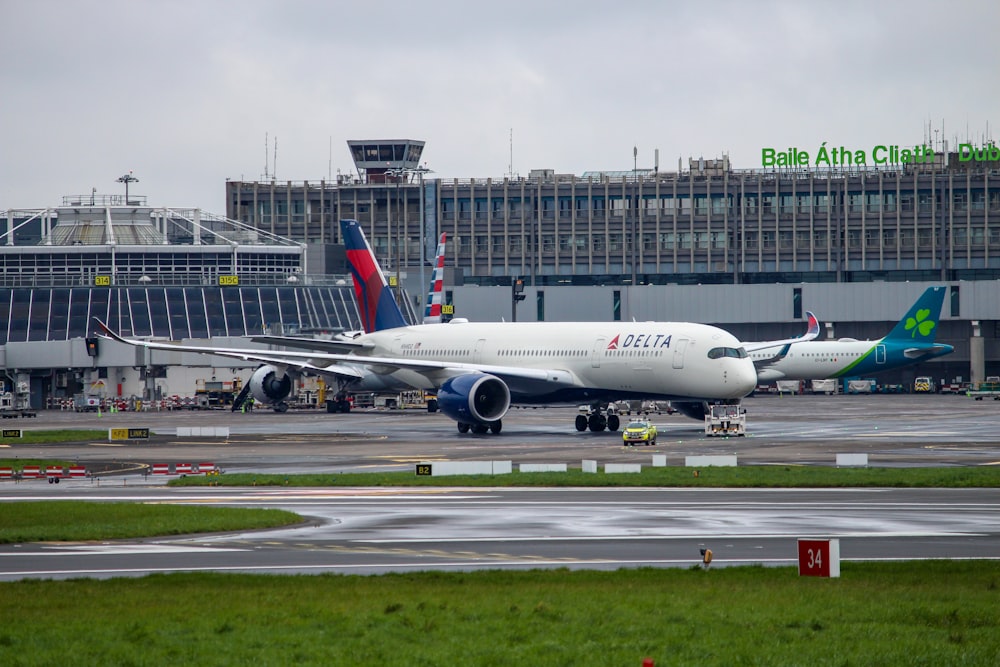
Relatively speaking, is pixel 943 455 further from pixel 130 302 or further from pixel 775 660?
pixel 130 302

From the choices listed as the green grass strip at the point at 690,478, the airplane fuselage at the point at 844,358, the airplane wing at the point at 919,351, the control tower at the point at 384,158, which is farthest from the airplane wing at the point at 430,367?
the control tower at the point at 384,158

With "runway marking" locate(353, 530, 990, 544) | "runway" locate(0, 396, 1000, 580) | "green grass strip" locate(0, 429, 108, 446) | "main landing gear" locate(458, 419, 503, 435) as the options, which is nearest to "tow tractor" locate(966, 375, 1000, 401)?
"runway" locate(0, 396, 1000, 580)

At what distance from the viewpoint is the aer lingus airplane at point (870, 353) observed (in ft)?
350

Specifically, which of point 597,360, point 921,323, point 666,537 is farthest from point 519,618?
point 921,323

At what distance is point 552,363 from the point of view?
→ 65125mm

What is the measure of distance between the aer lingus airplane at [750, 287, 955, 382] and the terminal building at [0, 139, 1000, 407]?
14.9 meters

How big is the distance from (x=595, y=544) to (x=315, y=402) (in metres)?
78.9

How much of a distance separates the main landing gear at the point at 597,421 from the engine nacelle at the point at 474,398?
13.2 ft

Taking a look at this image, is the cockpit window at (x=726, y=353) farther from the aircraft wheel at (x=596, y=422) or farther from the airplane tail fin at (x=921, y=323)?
the airplane tail fin at (x=921, y=323)

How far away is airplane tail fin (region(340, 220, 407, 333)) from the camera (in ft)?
254

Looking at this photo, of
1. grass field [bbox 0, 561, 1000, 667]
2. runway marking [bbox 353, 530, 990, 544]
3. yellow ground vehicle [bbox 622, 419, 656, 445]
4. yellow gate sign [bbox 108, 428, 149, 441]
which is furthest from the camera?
yellow gate sign [bbox 108, 428, 149, 441]

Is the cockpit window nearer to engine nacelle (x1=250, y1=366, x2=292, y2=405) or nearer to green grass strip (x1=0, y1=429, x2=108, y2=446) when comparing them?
green grass strip (x1=0, y1=429, x2=108, y2=446)

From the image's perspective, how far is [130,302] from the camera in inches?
4245

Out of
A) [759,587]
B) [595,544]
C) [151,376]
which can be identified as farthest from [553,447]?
[151,376]
